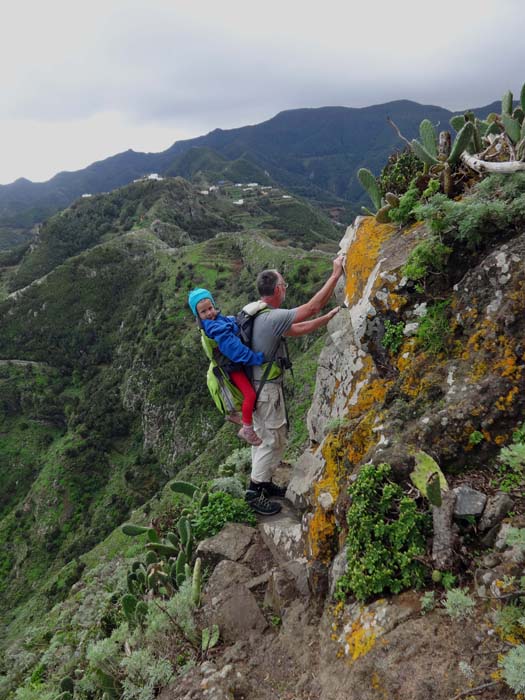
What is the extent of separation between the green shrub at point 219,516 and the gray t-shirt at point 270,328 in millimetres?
2104

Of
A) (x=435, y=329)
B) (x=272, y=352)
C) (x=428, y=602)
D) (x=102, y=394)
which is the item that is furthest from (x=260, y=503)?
(x=102, y=394)

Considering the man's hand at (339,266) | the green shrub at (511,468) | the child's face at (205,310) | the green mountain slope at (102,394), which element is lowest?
the green mountain slope at (102,394)

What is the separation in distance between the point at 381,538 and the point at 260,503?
291 centimetres

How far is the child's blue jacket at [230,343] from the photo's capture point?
494 cm

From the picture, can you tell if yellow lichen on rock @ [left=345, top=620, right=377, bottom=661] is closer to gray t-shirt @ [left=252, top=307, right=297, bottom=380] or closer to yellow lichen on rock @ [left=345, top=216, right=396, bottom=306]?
gray t-shirt @ [left=252, top=307, right=297, bottom=380]

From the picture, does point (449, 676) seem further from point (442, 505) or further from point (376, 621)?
point (442, 505)

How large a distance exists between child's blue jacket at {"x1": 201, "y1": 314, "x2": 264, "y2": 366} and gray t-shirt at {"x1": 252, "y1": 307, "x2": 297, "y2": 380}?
0.36 feet

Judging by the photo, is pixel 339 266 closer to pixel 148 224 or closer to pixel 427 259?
pixel 427 259

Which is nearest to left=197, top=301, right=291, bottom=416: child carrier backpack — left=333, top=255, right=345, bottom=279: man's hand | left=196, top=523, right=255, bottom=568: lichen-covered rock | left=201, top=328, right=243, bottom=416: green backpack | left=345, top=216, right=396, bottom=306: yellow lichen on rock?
left=201, top=328, right=243, bottom=416: green backpack

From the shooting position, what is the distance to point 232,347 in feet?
16.3

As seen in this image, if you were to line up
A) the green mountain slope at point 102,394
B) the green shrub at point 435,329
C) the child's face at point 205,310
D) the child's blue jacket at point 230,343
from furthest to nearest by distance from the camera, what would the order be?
the green mountain slope at point 102,394, the child's face at point 205,310, the child's blue jacket at point 230,343, the green shrub at point 435,329

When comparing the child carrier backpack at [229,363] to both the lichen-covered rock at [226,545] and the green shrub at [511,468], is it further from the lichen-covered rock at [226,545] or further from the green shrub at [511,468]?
the green shrub at [511,468]

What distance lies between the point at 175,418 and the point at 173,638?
168 ft

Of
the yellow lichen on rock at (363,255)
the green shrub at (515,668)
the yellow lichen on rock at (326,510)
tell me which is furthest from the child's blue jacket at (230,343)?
the green shrub at (515,668)
